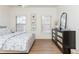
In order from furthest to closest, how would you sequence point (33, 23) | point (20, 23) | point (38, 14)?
point (33, 23), point (38, 14), point (20, 23)

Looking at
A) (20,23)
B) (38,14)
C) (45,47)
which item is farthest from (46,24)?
(45,47)

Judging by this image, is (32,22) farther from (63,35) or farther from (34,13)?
(63,35)

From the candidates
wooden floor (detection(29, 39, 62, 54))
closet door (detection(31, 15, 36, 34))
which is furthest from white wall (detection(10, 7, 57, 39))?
wooden floor (detection(29, 39, 62, 54))

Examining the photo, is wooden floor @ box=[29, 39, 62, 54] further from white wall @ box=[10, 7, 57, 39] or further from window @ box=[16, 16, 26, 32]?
window @ box=[16, 16, 26, 32]

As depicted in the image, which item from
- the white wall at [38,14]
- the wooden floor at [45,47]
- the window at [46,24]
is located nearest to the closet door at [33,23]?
the white wall at [38,14]

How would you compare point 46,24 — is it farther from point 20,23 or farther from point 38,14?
point 20,23

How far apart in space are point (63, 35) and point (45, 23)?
33.4 inches

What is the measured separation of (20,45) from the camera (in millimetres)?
2617

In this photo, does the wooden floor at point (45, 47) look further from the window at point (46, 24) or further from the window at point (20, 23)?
the window at point (20, 23)

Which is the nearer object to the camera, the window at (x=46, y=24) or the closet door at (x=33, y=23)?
the window at (x=46, y=24)

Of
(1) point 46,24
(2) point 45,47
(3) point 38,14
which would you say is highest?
(3) point 38,14

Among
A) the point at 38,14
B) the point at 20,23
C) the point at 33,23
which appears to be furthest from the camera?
the point at 33,23

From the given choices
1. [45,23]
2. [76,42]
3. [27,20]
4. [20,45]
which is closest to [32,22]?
[27,20]
